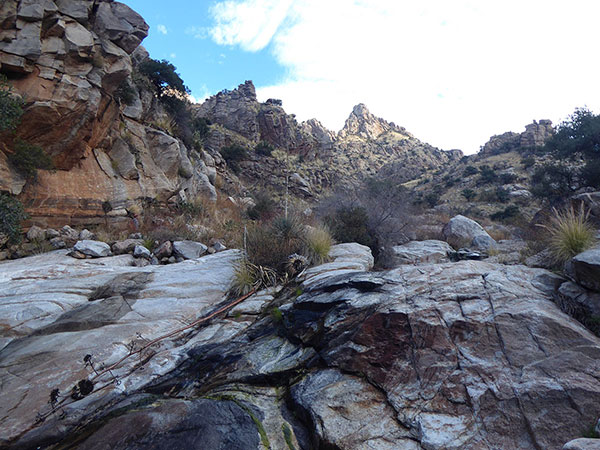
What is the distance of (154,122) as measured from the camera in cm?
1256

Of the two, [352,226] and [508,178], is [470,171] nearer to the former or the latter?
[508,178]

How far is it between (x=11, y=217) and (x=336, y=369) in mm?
8155

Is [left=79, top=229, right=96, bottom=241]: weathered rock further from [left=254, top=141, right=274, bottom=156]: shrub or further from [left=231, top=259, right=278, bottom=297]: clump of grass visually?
[left=254, top=141, right=274, bottom=156]: shrub

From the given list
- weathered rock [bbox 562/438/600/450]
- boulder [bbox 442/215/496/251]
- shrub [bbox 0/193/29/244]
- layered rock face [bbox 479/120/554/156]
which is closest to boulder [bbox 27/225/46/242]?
shrub [bbox 0/193/29/244]

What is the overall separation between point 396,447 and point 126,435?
71.2 inches

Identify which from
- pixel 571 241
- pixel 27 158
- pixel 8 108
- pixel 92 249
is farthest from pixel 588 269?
pixel 27 158

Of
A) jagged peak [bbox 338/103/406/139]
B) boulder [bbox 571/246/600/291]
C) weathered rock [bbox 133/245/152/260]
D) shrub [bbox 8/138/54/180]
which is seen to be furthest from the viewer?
jagged peak [bbox 338/103/406/139]

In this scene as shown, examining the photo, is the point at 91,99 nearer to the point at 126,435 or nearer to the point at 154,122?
the point at 154,122

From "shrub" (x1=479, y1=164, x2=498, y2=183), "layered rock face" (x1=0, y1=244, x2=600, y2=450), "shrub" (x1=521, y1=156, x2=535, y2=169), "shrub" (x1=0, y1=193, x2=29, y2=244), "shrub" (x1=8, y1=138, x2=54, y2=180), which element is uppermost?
"shrub" (x1=521, y1=156, x2=535, y2=169)

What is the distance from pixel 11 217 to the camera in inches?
261

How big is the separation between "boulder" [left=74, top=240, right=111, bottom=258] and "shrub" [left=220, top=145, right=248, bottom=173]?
17.3 meters

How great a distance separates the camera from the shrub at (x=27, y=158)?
7.53 metres

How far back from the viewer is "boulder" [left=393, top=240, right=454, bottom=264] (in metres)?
8.20

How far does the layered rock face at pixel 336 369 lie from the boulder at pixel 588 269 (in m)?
0.28
